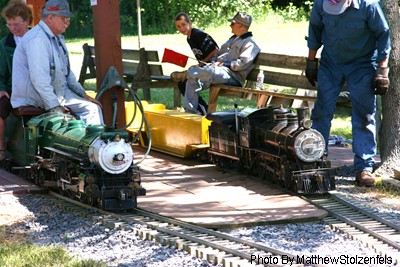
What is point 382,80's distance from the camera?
9.59 meters

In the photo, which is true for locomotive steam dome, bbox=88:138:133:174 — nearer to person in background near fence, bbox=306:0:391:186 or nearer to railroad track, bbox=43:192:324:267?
railroad track, bbox=43:192:324:267

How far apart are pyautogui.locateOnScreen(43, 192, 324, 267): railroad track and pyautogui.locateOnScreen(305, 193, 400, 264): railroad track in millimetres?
815

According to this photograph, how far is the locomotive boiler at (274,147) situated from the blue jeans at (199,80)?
226 cm

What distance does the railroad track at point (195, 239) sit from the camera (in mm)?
6855

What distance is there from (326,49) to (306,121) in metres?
1.27

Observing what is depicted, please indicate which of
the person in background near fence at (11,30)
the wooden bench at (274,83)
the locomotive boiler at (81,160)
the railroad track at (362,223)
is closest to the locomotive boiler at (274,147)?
the railroad track at (362,223)

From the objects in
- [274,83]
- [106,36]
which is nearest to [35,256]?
[106,36]

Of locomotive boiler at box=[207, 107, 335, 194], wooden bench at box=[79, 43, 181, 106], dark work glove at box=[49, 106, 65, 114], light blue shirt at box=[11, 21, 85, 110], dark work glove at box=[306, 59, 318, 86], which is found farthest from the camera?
wooden bench at box=[79, 43, 181, 106]

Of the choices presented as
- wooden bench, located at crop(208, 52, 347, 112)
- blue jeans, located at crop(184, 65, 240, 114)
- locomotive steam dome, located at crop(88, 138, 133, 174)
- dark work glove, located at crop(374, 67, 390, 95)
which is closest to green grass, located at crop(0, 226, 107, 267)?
locomotive steam dome, located at crop(88, 138, 133, 174)

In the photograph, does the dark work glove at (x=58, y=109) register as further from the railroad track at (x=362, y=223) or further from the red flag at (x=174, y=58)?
the red flag at (x=174, y=58)

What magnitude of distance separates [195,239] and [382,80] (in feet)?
10.4

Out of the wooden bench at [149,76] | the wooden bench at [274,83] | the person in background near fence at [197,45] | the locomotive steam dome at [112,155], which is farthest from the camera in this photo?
the wooden bench at [149,76]

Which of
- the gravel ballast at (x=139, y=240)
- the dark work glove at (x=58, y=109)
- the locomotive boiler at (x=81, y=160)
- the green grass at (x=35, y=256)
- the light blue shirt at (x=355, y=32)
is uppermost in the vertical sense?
the light blue shirt at (x=355, y=32)

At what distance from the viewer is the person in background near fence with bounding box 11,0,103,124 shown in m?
9.56
